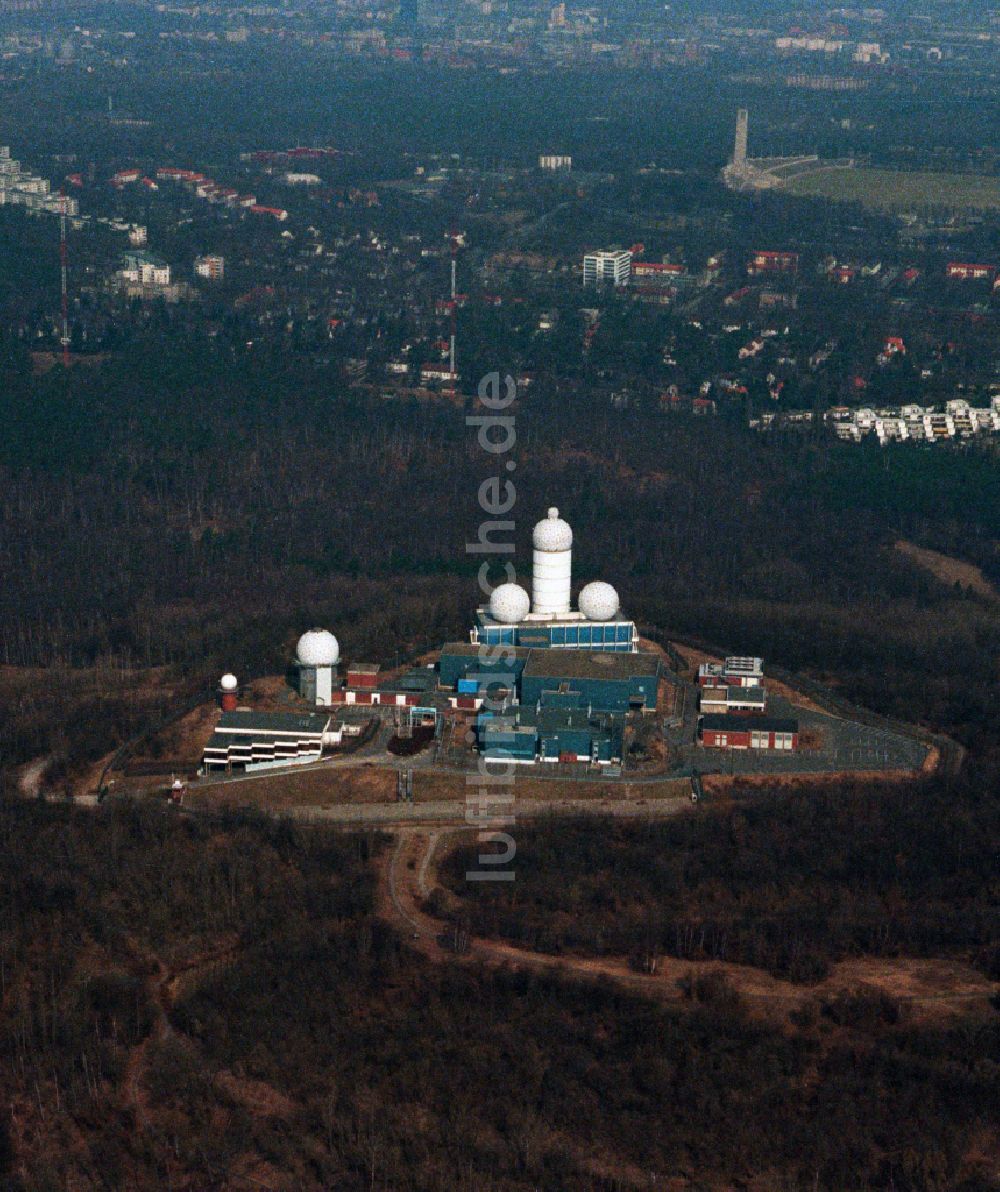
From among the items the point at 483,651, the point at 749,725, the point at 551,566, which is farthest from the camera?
the point at 551,566

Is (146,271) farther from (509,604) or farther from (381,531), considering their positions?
(509,604)

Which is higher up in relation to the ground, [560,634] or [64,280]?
[560,634]

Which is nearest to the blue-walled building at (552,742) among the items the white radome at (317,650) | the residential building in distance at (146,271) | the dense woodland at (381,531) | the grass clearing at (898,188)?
the white radome at (317,650)

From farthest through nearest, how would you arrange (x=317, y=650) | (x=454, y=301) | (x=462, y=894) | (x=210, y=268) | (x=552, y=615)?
(x=210, y=268) < (x=454, y=301) < (x=552, y=615) < (x=317, y=650) < (x=462, y=894)

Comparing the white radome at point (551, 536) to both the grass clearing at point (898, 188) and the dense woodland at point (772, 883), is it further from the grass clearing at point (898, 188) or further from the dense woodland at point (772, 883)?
the grass clearing at point (898, 188)

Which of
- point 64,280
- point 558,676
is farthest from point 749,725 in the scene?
point 64,280

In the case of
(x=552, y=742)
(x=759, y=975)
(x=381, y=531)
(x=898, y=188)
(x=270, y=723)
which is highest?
(x=552, y=742)

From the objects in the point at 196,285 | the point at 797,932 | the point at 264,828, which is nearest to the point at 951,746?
the point at 797,932
